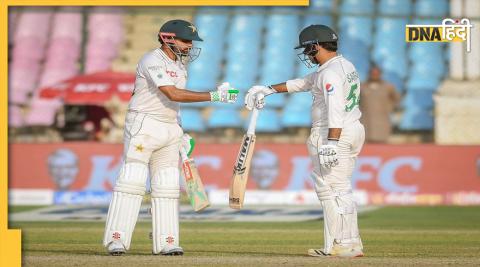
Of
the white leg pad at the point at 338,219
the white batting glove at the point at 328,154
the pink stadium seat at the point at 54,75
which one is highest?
the pink stadium seat at the point at 54,75

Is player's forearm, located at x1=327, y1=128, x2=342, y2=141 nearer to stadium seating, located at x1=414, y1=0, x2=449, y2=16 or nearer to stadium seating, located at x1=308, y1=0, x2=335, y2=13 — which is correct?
stadium seating, located at x1=308, y1=0, x2=335, y2=13

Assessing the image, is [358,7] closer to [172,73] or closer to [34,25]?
[34,25]

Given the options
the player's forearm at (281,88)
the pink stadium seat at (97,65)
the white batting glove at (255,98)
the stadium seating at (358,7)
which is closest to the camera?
the white batting glove at (255,98)

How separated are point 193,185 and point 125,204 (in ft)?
2.40

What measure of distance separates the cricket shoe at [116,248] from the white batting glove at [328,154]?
1.56 metres

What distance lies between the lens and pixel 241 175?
867cm

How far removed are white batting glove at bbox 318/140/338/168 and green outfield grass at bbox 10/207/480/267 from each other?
2.27 feet

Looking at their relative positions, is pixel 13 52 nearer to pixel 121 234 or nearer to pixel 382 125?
pixel 382 125

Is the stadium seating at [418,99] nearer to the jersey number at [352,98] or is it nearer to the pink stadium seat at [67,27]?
the pink stadium seat at [67,27]

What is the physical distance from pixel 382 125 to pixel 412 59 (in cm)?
300

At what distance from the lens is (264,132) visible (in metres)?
18.2

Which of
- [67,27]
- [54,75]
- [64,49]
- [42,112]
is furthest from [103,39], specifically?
[42,112]

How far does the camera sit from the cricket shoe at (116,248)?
27.2ft

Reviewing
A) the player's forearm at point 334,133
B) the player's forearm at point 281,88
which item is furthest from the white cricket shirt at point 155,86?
the player's forearm at point 334,133
